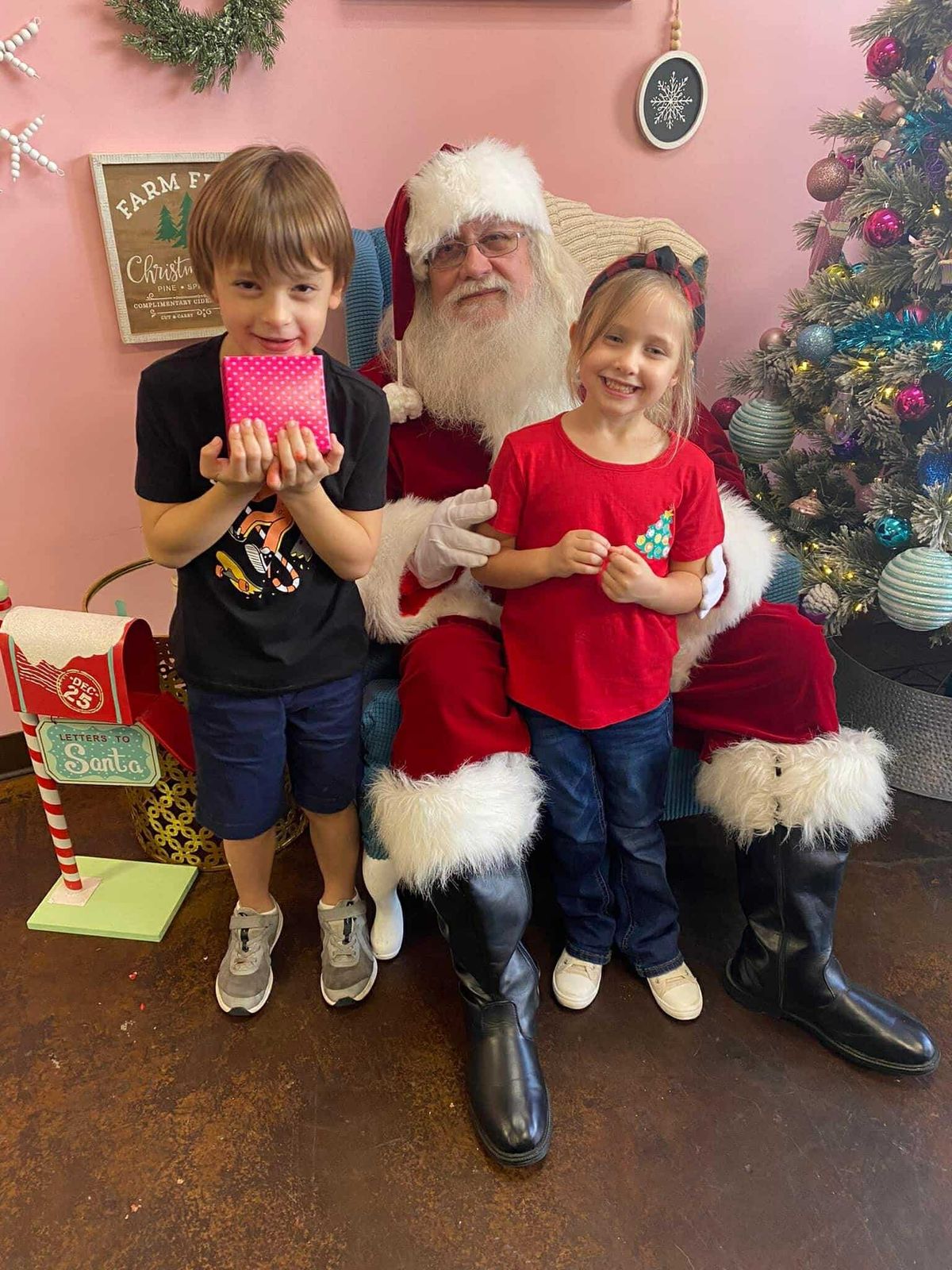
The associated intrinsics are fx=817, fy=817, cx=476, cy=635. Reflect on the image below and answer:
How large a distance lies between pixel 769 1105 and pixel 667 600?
0.89m

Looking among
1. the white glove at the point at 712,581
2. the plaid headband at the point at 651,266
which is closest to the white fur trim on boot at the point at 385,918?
the white glove at the point at 712,581

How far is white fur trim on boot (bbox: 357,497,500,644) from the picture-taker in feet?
5.09

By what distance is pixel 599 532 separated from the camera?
1.31 m

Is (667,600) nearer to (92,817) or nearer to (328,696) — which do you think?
(328,696)

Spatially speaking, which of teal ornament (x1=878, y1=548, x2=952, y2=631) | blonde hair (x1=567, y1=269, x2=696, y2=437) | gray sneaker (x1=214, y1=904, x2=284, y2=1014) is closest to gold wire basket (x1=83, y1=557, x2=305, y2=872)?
gray sneaker (x1=214, y1=904, x2=284, y2=1014)

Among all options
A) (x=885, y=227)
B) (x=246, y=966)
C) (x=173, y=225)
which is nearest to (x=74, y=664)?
(x=246, y=966)

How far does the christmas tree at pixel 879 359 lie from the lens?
5.76 ft

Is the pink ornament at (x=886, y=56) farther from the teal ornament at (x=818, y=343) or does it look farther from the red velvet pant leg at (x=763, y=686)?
the red velvet pant leg at (x=763, y=686)

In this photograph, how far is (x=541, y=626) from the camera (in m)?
1.37

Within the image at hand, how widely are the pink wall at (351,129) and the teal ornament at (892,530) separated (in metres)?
1.03

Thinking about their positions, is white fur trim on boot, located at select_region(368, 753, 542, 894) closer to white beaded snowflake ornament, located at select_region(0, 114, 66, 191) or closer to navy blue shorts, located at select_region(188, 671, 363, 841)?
navy blue shorts, located at select_region(188, 671, 363, 841)

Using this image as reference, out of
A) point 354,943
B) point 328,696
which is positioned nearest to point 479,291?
point 328,696

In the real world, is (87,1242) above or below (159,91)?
below

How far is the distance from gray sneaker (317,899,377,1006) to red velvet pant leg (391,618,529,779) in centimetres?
40
